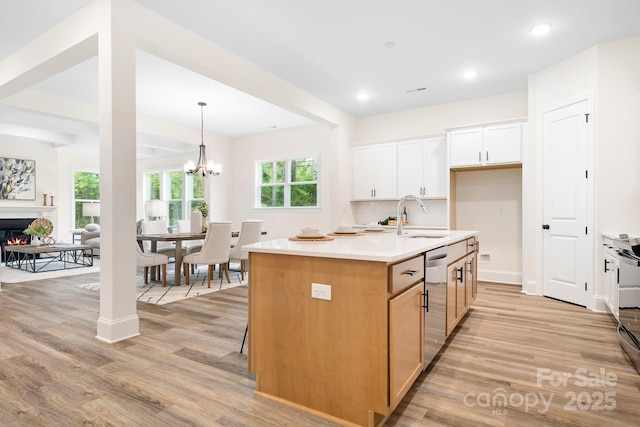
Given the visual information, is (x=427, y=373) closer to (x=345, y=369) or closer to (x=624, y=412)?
(x=345, y=369)

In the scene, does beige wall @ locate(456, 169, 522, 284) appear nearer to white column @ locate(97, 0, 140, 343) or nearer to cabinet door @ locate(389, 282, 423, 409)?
cabinet door @ locate(389, 282, 423, 409)

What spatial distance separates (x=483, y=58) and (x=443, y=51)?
0.55 m

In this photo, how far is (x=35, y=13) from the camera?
10.5ft

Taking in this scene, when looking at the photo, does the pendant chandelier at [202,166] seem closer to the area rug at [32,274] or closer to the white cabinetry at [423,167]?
the area rug at [32,274]

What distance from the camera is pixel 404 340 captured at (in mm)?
1816

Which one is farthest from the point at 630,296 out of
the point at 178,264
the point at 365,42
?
the point at 178,264

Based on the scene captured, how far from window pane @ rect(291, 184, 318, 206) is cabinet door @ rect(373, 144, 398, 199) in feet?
4.79

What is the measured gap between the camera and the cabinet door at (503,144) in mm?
4879

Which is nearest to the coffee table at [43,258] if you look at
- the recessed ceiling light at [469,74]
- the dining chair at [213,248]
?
the dining chair at [213,248]

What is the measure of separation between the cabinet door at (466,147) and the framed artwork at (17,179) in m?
9.37

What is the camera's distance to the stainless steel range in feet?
7.71

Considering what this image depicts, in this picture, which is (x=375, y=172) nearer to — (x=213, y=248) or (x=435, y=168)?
(x=435, y=168)

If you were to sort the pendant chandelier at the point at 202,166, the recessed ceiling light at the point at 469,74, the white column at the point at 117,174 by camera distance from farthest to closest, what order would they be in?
the pendant chandelier at the point at 202,166
the recessed ceiling light at the point at 469,74
the white column at the point at 117,174

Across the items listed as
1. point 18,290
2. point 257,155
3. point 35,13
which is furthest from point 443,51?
point 18,290
